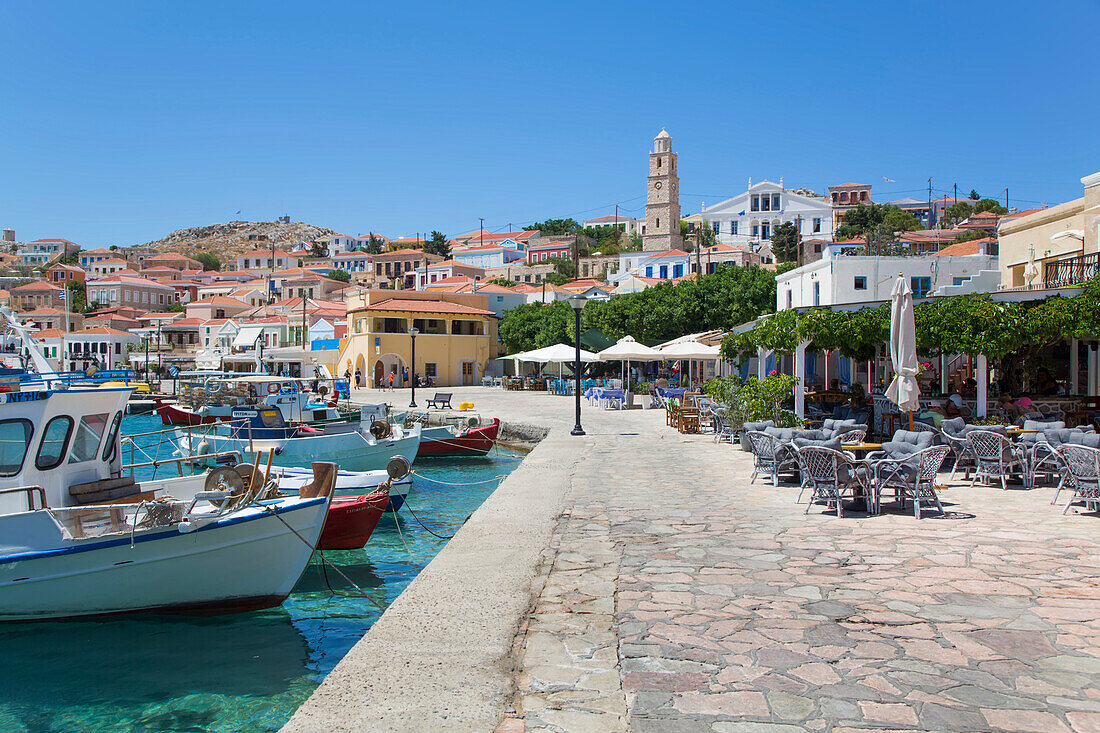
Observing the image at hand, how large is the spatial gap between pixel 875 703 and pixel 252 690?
224 inches

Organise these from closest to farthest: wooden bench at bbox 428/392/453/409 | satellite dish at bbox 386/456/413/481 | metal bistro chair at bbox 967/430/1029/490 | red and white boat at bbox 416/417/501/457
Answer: metal bistro chair at bbox 967/430/1029/490 < satellite dish at bbox 386/456/413/481 < red and white boat at bbox 416/417/501/457 < wooden bench at bbox 428/392/453/409

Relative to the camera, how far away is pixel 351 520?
11422 mm

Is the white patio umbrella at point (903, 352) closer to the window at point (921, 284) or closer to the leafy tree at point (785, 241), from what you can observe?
the window at point (921, 284)

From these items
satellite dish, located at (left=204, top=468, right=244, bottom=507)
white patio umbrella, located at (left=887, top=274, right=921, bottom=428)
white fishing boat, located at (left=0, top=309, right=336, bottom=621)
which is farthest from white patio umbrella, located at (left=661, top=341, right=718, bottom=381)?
satellite dish, located at (left=204, top=468, right=244, bottom=507)

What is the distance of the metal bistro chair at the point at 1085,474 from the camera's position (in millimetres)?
8305

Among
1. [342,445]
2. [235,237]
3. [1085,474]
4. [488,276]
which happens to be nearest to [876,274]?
[342,445]

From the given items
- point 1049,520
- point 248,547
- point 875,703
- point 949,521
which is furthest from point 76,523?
point 1049,520

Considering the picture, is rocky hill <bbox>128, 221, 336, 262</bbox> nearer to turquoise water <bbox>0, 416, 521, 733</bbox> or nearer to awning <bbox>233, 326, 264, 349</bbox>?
awning <bbox>233, 326, 264, 349</bbox>

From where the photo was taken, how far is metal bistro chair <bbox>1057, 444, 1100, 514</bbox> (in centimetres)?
830

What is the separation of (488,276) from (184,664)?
88.5 m

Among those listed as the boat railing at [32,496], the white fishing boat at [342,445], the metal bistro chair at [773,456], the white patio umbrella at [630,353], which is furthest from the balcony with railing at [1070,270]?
the boat railing at [32,496]

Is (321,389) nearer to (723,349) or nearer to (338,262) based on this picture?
(723,349)

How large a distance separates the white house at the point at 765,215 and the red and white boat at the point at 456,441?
264 feet

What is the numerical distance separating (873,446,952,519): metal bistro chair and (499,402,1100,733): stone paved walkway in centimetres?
27
